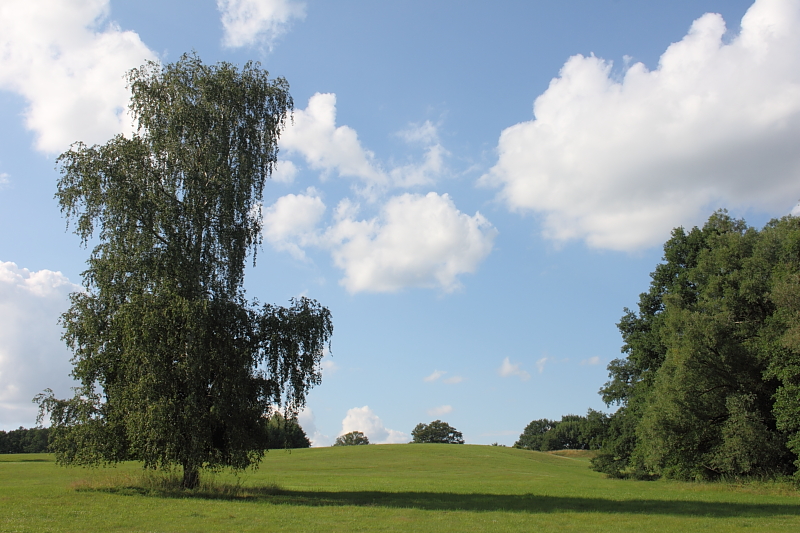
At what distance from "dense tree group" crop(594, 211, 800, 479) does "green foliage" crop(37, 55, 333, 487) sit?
1046 inches

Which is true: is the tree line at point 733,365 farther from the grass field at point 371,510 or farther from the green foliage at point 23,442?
the green foliage at point 23,442

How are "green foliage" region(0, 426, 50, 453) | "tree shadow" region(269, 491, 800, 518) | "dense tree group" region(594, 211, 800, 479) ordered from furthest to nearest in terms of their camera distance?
1. "green foliage" region(0, 426, 50, 453)
2. "dense tree group" region(594, 211, 800, 479)
3. "tree shadow" region(269, 491, 800, 518)

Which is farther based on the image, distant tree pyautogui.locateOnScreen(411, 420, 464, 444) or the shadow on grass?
distant tree pyautogui.locateOnScreen(411, 420, 464, 444)

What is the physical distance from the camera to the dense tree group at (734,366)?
3538 cm

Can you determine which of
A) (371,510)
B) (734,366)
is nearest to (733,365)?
(734,366)

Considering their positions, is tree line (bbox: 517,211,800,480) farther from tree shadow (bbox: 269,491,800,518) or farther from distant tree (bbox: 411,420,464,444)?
distant tree (bbox: 411,420,464,444)

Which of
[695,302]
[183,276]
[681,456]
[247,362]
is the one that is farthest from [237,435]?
[695,302]

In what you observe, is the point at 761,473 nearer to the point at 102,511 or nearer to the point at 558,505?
the point at 558,505

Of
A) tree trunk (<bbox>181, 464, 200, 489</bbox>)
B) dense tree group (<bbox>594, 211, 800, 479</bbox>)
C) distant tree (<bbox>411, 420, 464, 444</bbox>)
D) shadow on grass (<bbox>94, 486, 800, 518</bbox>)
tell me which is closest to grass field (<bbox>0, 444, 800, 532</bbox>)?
shadow on grass (<bbox>94, 486, 800, 518</bbox>)

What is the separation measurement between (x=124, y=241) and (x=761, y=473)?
141 feet

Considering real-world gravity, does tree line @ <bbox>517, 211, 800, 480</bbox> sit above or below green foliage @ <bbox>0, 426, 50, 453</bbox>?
above

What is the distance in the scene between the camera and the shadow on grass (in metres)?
24.2

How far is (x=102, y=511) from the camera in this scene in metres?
20.0

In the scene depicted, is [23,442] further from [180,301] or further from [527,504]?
[527,504]
